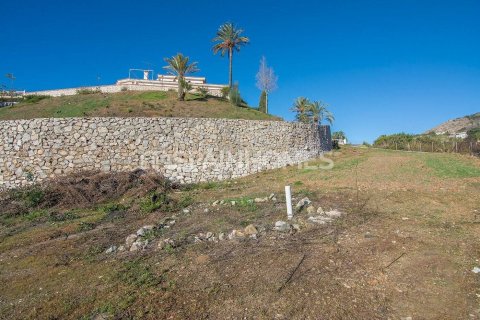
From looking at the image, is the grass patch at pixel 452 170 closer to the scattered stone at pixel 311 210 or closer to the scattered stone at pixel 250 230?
the scattered stone at pixel 311 210

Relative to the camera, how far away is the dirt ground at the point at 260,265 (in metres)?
3.96

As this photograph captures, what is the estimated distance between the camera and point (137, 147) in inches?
626

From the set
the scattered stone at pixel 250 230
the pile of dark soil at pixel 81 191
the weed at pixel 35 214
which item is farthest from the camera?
the pile of dark soil at pixel 81 191

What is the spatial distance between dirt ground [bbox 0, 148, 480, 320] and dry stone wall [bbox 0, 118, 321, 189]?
590cm

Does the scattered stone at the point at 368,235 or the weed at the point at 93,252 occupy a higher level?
the scattered stone at the point at 368,235

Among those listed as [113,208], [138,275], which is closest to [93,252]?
[138,275]

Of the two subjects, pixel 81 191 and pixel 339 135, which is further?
pixel 339 135

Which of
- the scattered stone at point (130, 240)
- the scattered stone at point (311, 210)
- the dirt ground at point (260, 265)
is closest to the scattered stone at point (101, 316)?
the dirt ground at point (260, 265)

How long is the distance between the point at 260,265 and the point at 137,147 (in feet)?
40.9

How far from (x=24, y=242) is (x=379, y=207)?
9702 millimetres

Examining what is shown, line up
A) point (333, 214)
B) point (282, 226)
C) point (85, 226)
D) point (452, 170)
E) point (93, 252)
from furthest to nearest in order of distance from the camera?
point (452, 170)
point (85, 226)
point (333, 214)
point (282, 226)
point (93, 252)

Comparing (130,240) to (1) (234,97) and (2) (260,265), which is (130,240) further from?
(1) (234,97)

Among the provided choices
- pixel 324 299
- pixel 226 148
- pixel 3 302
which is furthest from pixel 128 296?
pixel 226 148

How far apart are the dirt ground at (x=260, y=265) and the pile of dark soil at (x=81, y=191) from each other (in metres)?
1.98
